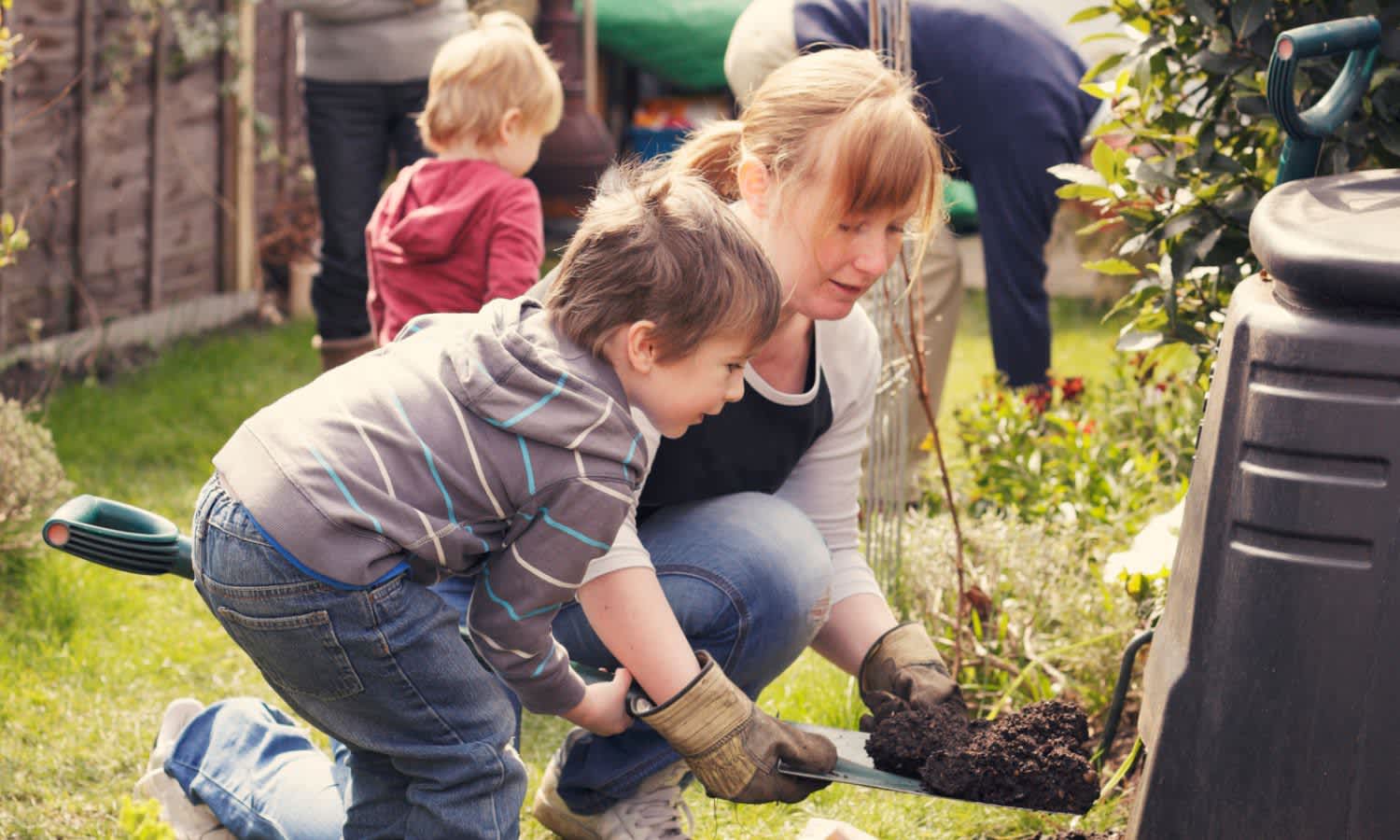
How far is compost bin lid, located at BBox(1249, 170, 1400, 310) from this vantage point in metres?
1.33

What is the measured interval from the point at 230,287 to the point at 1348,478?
5.02 meters

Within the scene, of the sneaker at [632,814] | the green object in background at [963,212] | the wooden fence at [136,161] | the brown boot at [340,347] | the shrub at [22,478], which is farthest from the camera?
the green object in background at [963,212]

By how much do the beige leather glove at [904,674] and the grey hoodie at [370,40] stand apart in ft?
8.50

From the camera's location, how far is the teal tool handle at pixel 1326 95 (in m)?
1.59

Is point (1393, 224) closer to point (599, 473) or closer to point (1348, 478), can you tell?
point (1348, 478)

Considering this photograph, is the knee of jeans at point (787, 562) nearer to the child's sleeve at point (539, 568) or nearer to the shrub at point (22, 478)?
the child's sleeve at point (539, 568)

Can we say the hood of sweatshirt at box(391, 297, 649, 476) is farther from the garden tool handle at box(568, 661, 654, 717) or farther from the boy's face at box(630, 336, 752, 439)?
the garden tool handle at box(568, 661, 654, 717)

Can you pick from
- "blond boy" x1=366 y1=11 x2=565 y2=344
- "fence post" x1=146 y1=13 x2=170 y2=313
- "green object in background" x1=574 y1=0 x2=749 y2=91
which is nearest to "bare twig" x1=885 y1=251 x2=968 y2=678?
"blond boy" x1=366 y1=11 x2=565 y2=344

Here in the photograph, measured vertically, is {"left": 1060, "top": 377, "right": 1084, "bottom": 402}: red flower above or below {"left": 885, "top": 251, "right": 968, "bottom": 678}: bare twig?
below

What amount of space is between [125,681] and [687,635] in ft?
3.95

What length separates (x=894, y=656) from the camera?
2.06 meters

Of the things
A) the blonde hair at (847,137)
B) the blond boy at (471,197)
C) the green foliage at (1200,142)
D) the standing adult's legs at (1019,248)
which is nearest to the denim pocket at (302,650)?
the blonde hair at (847,137)

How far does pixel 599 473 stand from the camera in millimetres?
1563

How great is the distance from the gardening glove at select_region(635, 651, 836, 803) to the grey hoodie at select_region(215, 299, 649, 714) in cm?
21
